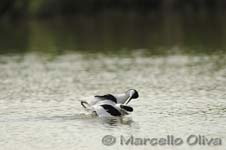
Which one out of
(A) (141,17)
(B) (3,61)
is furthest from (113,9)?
(B) (3,61)

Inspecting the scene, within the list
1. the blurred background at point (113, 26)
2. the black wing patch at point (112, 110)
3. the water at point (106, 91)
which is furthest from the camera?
the blurred background at point (113, 26)

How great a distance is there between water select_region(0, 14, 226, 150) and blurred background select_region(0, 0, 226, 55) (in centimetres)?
173

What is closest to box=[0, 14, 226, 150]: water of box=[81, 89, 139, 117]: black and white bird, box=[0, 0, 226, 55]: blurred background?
box=[81, 89, 139, 117]: black and white bird

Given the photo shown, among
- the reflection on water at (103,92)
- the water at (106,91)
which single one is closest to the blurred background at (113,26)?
the water at (106,91)

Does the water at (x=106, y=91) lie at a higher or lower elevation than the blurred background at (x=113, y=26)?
lower

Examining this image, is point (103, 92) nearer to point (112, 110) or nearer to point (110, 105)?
point (110, 105)

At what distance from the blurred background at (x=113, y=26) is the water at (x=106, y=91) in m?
1.73

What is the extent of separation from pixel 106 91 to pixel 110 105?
4.57 metres

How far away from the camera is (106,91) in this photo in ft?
69.1

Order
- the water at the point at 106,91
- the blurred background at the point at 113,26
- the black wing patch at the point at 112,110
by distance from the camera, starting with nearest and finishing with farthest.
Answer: the water at the point at 106,91, the black wing patch at the point at 112,110, the blurred background at the point at 113,26

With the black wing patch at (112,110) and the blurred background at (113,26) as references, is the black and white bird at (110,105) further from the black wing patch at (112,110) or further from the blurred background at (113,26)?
the blurred background at (113,26)

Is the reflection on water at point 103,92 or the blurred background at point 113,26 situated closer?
the reflection on water at point 103,92

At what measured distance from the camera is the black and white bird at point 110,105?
53.7 ft

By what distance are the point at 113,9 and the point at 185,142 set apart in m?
54.2
